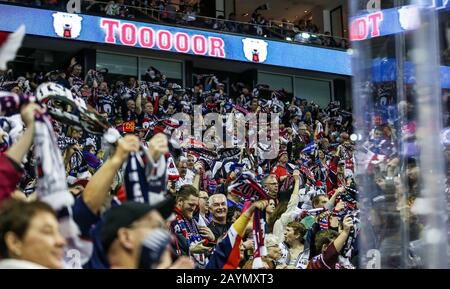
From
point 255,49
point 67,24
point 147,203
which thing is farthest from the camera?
point 255,49

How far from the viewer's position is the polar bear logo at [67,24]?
49.3 feet

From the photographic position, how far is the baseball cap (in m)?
2.62

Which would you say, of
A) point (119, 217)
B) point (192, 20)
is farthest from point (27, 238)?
point (192, 20)

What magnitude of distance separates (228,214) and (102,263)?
3397 mm

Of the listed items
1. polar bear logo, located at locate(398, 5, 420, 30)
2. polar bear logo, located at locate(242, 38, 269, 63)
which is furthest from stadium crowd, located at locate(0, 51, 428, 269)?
polar bear logo, located at locate(242, 38, 269, 63)

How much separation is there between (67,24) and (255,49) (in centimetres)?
481

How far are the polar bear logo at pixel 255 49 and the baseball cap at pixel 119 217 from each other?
1503cm

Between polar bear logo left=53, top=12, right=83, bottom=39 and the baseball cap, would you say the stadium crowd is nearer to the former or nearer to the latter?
the baseball cap

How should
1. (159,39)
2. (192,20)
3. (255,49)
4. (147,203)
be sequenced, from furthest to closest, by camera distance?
1. (255,49)
2. (192,20)
3. (159,39)
4. (147,203)

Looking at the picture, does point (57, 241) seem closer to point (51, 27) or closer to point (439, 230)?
point (439, 230)

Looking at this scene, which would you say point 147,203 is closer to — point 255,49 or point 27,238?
point 27,238

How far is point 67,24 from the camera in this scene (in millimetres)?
15203
